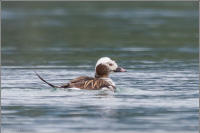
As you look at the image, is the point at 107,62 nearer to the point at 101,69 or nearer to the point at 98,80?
the point at 101,69

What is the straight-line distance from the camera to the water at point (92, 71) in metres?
14.0

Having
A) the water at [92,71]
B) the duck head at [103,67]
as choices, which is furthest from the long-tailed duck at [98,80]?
the water at [92,71]

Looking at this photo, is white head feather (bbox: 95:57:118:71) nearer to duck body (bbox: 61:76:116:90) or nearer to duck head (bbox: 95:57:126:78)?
duck head (bbox: 95:57:126:78)

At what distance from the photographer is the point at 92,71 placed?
2070cm

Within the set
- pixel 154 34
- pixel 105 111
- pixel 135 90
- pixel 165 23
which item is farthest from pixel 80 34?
pixel 105 111

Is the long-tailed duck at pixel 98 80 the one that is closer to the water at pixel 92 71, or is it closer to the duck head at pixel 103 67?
the duck head at pixel 103 67

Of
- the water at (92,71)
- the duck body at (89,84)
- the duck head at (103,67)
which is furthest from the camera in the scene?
the duck head at (103,67)

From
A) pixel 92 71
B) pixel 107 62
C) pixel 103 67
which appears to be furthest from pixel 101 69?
pixel 92 71

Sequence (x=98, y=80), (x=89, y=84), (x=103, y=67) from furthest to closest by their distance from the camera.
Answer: (x=103, y=67), (x=98, y=80), (x=89, y=84)

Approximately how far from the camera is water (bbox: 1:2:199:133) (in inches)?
550

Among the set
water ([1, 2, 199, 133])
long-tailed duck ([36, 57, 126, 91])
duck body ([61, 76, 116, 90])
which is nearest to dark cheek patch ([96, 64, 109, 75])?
long-tailed duck ([36, 57, 126, 91])

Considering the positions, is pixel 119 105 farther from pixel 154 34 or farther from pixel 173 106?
pixel 154 34

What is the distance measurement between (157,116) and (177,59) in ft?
29.9

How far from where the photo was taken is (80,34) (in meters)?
32.5
